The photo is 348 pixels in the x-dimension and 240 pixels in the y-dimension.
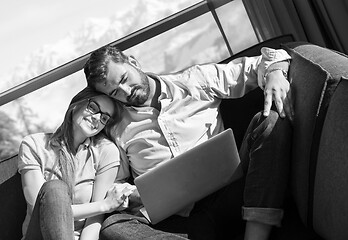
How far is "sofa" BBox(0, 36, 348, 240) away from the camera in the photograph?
1.67 metres

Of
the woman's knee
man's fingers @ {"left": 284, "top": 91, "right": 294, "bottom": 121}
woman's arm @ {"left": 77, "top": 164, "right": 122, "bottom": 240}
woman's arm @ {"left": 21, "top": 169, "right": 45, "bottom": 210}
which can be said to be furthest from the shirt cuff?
woman's arm @ {"left": 21, "top": 169, "right": 45, "bottom": 210}

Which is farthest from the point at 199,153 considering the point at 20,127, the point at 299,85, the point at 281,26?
the point at 20,127

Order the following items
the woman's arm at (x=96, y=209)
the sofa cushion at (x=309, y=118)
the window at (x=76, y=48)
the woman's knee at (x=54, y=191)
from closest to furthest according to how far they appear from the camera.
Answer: the sofa cushion at (x=309, y=118) < the woman's knee at (x=54, y=191) < the woman's arm at (x=96, y=209) < the window at (x=76, y=48)

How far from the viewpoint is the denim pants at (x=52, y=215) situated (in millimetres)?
2000

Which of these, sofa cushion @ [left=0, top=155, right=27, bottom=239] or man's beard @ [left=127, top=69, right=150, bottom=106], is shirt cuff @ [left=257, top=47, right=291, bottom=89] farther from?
sofa cushion @ [left=0, top=155, right=27, bottom=239]

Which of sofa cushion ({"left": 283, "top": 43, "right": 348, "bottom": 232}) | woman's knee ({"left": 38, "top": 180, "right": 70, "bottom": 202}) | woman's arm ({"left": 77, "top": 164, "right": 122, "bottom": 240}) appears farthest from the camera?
woman's arm ({"left": 77, "top": 164, "right": 122, "bottom": 240})

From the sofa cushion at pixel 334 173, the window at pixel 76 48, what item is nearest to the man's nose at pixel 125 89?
the sofa cushion at pixel 334 173

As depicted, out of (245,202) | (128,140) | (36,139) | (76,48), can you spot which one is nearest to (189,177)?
(245,202)

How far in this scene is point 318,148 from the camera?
1812 mm

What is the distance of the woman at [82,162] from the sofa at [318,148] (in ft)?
2.19

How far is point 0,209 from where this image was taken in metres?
2.41

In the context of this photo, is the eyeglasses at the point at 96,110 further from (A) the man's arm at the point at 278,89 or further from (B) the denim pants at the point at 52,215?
(A) the man's arm at the point at 278,89

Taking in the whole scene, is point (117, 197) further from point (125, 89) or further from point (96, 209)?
point (125, 89)

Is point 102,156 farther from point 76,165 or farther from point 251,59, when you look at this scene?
point 251,59
